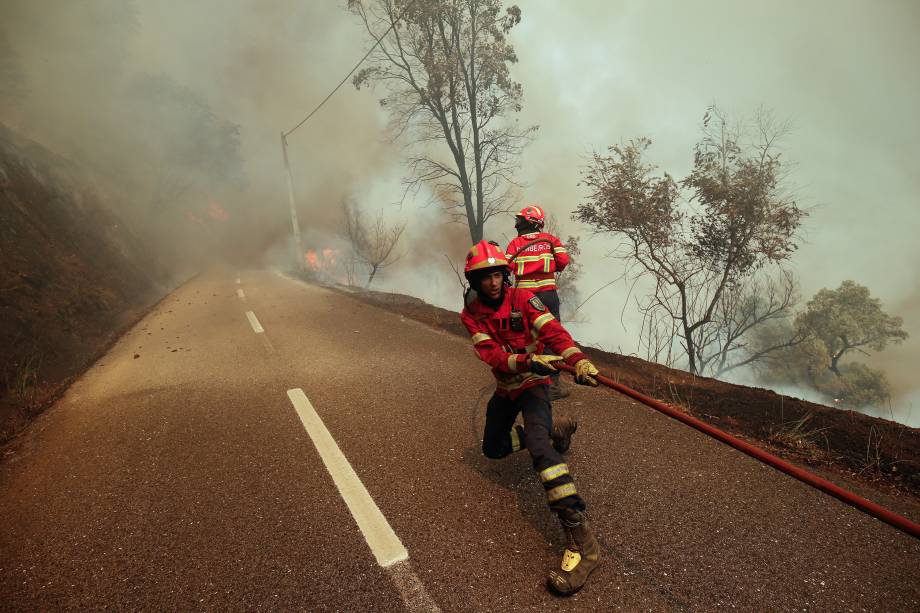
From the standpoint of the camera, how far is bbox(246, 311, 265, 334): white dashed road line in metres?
8.19

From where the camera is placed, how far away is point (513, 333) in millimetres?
2729

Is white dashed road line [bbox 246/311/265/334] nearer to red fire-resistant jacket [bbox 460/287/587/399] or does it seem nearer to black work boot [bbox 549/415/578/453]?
red fire-resistant jacket [bbox 460/287/587/399]

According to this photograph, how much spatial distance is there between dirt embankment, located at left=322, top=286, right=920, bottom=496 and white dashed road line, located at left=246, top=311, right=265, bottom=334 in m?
6.72

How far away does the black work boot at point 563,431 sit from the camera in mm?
2990

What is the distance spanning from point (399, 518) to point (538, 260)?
2889 mm

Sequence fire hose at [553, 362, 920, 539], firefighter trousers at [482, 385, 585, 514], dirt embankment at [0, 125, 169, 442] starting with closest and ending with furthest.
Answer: fire hose at [553, 362, 920, 539]
firefighter trousers at [482, 385, 585, 514]
dirt embankment at [0, 125, 169, 442]

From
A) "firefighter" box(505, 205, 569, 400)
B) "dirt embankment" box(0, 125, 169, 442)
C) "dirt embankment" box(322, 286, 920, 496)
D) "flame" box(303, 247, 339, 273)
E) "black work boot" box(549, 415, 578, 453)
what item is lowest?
"dirt embankment" box(0, 125, 169, 442)

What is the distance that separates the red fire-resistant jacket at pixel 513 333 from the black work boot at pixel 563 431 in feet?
1.57

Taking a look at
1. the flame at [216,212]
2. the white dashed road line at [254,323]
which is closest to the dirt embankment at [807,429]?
the white dashed road line at [254,323]

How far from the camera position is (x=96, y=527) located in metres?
2.77

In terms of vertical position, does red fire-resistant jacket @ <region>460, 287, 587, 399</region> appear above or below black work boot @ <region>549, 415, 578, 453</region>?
above

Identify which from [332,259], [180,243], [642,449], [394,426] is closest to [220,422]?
[394,426]

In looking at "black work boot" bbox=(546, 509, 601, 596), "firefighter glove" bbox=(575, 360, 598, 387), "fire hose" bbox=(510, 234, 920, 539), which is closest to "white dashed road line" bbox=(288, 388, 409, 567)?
"black work boot" bbox=(546, 509, 601, 596)

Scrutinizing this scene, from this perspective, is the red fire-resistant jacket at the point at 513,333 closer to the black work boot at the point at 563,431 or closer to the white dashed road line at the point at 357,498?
the black work boot at the point at 563,431
